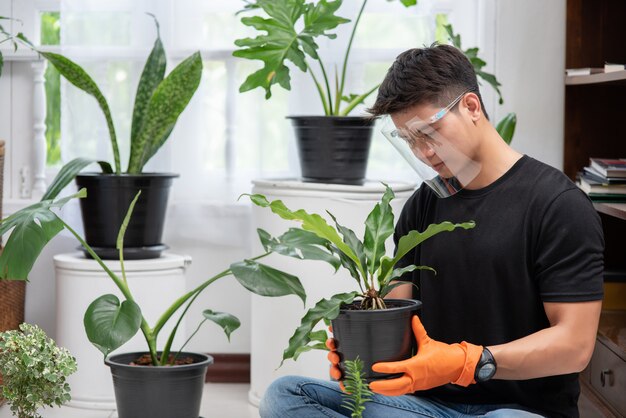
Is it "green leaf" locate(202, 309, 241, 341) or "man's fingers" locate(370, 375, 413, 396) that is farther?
"green leaf" locate(202, 309, 241, 341)

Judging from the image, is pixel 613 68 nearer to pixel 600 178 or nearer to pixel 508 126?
pixel 600 178

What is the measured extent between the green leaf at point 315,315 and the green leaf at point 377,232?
0.13 m

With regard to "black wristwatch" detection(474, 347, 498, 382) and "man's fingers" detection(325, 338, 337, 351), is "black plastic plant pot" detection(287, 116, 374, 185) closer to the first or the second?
"man's fingers" detection(325, 338, 337, 351)

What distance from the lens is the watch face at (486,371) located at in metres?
1.60

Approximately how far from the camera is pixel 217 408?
2932 mm

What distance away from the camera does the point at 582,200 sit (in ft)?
5.55

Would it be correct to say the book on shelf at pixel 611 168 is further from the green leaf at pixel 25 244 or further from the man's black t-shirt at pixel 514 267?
the green leaf at pixel 25 244

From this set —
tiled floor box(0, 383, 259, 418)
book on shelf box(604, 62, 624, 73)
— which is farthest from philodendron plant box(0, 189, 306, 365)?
book on shelf box(604, 62, 624, 73)

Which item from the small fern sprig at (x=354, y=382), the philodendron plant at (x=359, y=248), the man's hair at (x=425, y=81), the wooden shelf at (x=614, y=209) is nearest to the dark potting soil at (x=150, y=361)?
the philodendron plant at (x=359, y=248)

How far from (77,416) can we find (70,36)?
1.30 meters

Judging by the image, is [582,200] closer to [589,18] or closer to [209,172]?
[589,18]

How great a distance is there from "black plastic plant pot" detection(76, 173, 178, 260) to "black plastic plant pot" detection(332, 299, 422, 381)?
1.38m

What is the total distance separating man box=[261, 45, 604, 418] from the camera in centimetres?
162

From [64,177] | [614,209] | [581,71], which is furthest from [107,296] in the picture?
[581,71]
